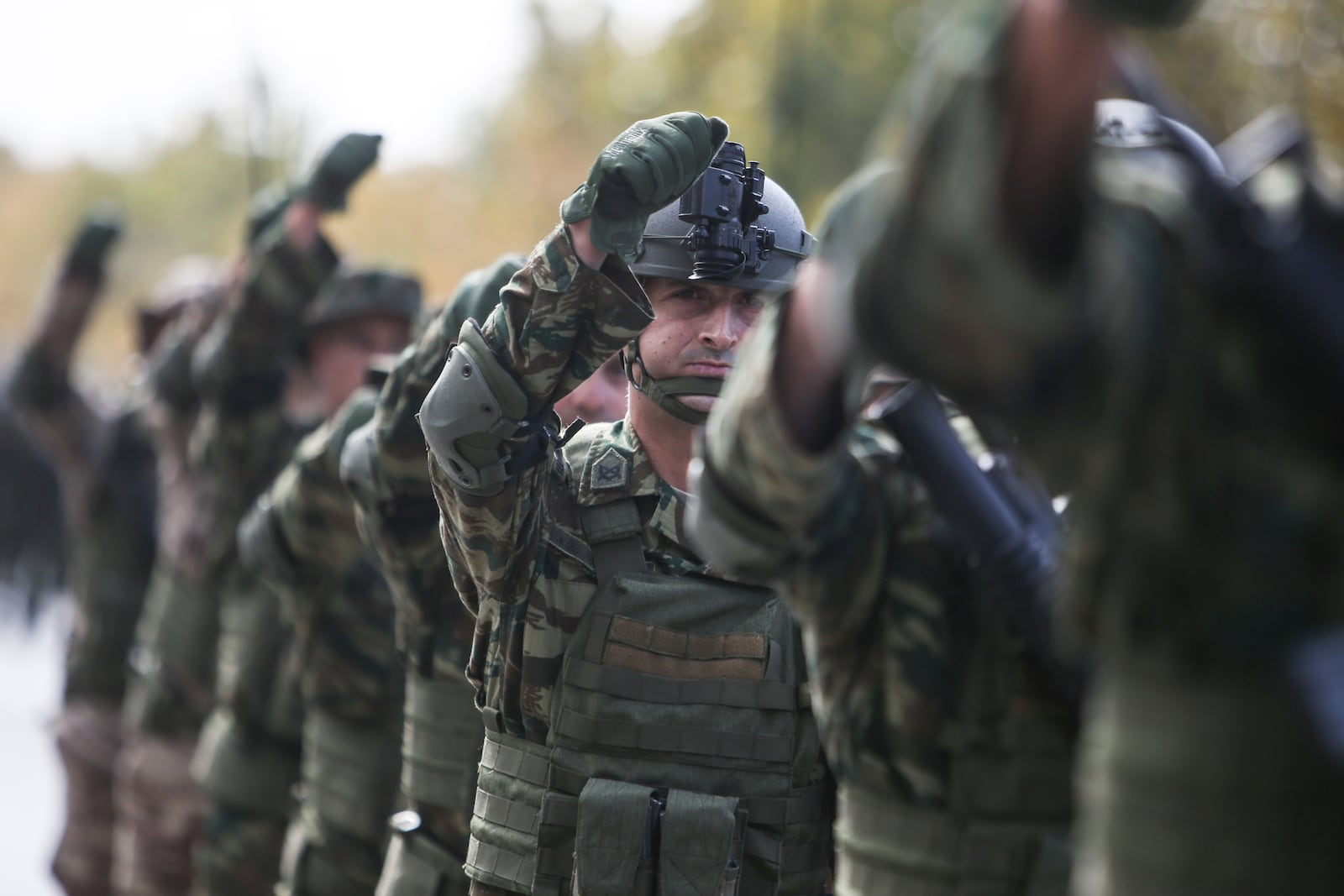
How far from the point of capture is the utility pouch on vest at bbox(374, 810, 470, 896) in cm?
406

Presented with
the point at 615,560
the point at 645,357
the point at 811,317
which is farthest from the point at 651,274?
the point at 811,317

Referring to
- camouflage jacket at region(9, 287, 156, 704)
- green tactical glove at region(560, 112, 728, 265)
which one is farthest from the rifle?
camouflage jacket at region(9, 287, 156, 704)

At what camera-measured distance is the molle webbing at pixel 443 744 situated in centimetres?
420

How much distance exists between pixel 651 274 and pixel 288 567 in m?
2.12

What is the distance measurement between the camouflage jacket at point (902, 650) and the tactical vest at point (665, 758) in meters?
0.70

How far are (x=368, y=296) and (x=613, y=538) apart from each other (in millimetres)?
3153

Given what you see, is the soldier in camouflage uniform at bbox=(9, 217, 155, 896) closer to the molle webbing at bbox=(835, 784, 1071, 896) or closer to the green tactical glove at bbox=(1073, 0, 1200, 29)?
the molle webbing at bbox=(835, 784, 1071, 896)

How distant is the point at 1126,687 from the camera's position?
71.2 inches

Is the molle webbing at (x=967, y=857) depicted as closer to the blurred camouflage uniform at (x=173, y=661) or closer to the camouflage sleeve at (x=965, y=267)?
the camouflage sleeve at (x=965, y=267)

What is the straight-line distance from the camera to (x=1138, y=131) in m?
2.75

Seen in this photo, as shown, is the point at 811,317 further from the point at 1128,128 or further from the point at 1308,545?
the point at 1128,128

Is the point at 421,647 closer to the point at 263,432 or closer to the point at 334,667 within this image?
the point at 334,667

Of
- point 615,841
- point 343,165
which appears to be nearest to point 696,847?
point 615,841

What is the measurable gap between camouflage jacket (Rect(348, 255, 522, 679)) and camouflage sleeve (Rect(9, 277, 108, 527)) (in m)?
4.29
